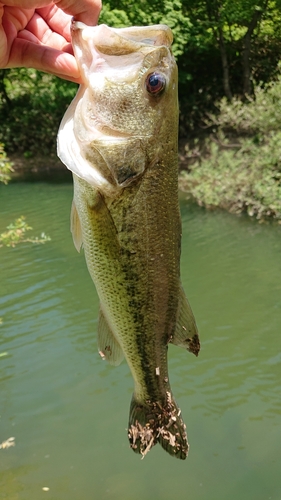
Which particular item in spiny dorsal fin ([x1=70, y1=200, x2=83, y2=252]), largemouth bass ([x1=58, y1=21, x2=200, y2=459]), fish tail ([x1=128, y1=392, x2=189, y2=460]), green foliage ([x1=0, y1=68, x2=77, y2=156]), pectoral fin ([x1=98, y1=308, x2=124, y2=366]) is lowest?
green foliage ([x1=0, y1=68, x2=77, y2=156])

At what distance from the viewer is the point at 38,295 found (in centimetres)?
854

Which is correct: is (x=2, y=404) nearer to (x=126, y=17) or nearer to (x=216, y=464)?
(x=216, y=464)

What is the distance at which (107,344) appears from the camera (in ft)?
7.29

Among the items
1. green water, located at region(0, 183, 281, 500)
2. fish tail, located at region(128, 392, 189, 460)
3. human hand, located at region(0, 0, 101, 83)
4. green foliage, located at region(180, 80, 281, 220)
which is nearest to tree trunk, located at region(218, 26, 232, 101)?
green foliage, located at region(180, 80, 281, 220)

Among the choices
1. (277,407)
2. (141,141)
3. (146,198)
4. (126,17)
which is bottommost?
(277,407)

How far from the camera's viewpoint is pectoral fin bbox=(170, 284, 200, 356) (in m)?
2.17

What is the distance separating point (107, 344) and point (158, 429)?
0.48 m

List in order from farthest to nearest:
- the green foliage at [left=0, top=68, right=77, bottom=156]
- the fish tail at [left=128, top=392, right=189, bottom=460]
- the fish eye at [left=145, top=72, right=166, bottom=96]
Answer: the green foliage at [left=0, top=68, right=77, bottom=156] → the fish tail at [left=128, top=392, right=189, bottom=460] → the fish eye at [left=145, top=72, right=166, bottom=96]

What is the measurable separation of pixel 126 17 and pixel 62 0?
1676 cm

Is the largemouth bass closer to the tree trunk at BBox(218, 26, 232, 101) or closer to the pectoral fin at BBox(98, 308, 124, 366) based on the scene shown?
the pectoral fin at BBox(98, 308, 124, 366)

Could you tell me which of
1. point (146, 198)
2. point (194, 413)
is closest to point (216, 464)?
point (194, 413)

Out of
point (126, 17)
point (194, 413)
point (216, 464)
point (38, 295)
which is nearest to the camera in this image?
point (216, 464)

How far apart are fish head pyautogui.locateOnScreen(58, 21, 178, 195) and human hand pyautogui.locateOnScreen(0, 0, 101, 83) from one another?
170 millimetres

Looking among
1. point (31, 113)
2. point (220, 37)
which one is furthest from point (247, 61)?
point (31, 113)
